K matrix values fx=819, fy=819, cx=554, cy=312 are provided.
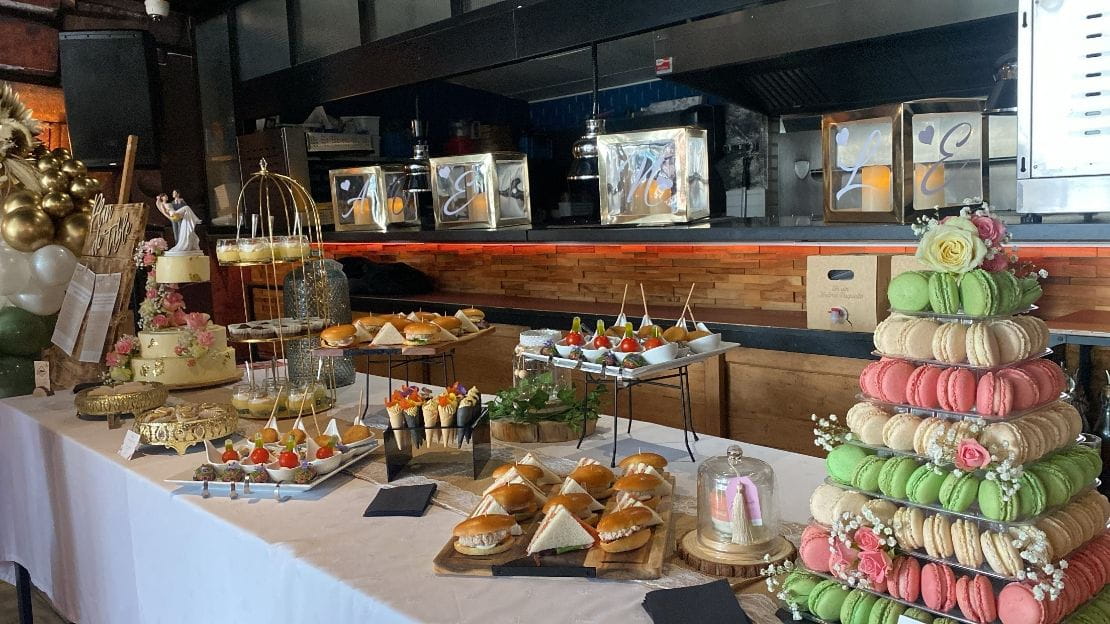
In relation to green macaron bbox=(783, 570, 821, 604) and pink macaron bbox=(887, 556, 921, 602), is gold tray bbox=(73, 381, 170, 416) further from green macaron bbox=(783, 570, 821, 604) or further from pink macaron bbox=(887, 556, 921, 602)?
pink macaron bbox=(887, 556, 921, 602)

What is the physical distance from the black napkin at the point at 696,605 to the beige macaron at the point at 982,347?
1.64ft

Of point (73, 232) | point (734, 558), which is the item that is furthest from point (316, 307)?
point (734, 558)

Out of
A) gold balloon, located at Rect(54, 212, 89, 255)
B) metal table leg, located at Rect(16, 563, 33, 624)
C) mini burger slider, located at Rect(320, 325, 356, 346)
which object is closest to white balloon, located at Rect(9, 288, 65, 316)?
gold balloon, located at Rect(54, 212, 89, 255)

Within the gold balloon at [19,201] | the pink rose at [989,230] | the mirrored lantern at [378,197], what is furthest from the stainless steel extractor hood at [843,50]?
the gold balloon at [19,201]

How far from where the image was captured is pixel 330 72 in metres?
5.11

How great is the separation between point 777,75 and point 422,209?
2.27m

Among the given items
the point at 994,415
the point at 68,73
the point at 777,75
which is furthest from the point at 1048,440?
the point at 68,73

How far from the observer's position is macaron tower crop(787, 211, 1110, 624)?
1.01 metres

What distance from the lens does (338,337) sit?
7.78ft

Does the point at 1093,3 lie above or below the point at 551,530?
above

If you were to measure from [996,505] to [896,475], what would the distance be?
0.42 ft

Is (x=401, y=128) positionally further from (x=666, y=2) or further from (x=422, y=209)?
(x=666, y=2)

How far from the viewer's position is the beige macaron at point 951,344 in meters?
1.08

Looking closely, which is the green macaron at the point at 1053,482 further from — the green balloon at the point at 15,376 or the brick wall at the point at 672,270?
the green balloon at the point at 15,376
